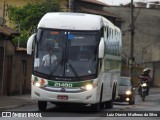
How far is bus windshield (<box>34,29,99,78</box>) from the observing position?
71.3 ft

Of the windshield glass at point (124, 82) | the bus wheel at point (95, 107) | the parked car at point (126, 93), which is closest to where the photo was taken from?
the bus wheel at point (95, 107)

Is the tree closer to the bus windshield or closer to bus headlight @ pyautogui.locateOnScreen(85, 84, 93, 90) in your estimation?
the bus windshield

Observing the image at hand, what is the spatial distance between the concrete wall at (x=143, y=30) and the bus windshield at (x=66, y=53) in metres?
58.9

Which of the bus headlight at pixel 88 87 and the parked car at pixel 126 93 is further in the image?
the parked car at pixel 126 93

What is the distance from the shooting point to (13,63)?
3538 centimetres

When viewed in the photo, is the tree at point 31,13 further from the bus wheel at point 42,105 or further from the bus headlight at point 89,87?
the bus headlight at point 89,87

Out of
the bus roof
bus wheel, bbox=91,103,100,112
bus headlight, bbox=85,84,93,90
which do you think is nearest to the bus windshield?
the bus roof

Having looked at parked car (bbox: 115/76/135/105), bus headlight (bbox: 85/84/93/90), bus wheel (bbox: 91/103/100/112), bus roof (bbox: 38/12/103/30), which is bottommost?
parked car (bbox: 115/76/135/105)

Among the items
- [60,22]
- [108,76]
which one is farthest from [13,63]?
[60,22]

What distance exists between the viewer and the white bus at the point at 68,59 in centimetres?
2156

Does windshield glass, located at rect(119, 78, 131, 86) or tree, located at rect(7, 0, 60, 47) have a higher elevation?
tree, located at rect(7, 0, 60, 47)

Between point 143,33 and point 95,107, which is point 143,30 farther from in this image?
A: point 95,107

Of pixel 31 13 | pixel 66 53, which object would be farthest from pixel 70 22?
pixel 31 13

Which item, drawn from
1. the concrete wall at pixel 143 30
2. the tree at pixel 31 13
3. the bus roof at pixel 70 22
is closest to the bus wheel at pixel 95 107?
the bus roof at pixel 70 22
